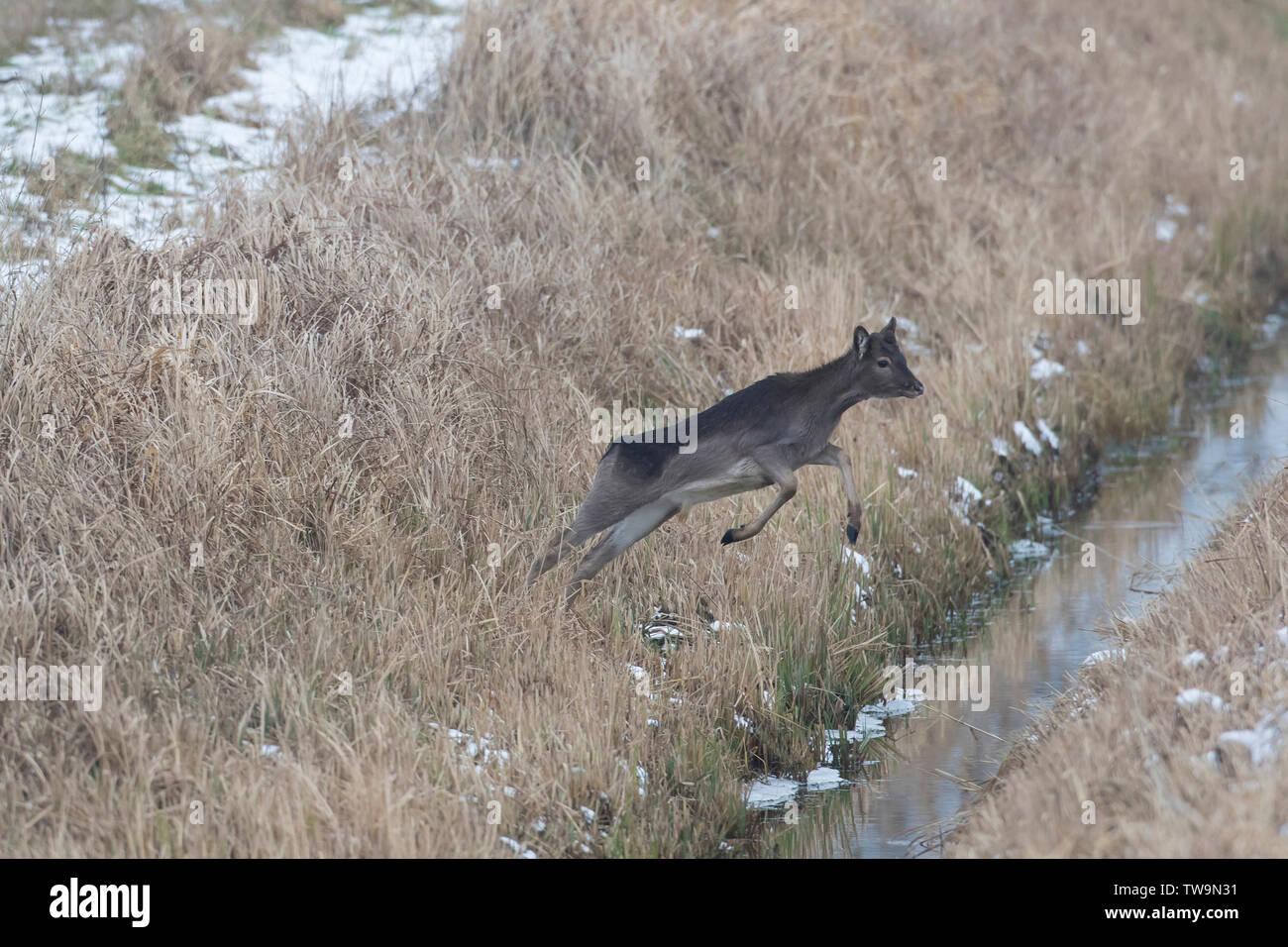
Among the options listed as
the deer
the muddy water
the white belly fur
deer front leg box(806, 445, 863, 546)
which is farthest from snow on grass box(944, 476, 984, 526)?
the white belly fur

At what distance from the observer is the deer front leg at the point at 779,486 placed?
721 cm

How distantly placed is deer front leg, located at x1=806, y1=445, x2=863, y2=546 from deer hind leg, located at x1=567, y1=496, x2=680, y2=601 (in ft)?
2.61

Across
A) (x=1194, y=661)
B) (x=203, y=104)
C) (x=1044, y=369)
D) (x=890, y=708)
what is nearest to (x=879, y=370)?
(x=890, y=708)

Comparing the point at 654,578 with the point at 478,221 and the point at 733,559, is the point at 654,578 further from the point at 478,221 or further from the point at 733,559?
the point at 478,221

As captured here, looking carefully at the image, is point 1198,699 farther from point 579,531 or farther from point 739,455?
point 579,531

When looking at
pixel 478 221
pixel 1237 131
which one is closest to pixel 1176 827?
pixel 478 221

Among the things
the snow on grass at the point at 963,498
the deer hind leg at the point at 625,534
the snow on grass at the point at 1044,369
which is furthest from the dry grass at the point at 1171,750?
the snow on grass at the point at 1044,369

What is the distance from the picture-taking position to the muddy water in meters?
7.16

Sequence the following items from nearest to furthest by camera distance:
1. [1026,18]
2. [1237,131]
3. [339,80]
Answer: [339,80], [1237,131], [1026,18]

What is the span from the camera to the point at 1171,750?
5398mm

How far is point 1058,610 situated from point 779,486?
3.42m
